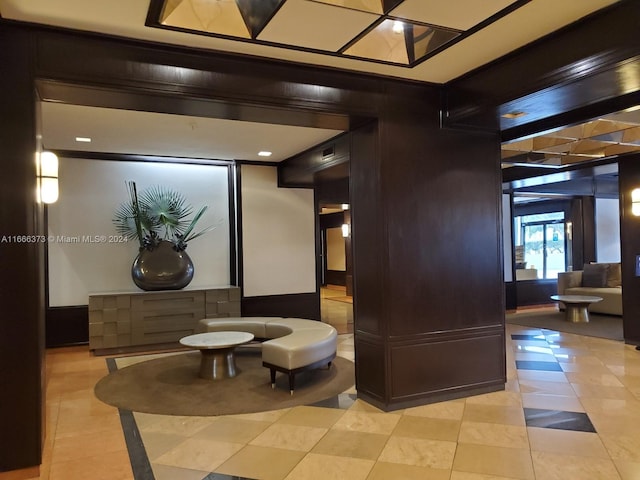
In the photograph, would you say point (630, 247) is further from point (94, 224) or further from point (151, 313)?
point (94, 224)

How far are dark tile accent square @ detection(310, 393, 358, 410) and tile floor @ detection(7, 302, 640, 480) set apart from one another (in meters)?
0.03

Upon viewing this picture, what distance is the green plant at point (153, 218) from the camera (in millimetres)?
7293

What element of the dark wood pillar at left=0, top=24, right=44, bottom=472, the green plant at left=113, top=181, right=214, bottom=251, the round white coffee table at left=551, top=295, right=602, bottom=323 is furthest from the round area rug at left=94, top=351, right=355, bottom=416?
the round white coffee table at left=551, top=295, right=602, bottom=323

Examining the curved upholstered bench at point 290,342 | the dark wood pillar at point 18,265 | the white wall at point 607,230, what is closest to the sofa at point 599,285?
the white wall at point 607,230

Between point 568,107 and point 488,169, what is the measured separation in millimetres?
893

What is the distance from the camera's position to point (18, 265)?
9.74 feet

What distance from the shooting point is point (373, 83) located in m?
4.08

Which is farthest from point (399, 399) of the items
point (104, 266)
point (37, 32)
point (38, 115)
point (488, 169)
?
point (104, 266)

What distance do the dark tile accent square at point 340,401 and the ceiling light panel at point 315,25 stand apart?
121 inches

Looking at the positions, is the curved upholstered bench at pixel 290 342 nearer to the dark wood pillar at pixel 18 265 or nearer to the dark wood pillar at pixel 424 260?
the dark wood pillar at pixel 424 260

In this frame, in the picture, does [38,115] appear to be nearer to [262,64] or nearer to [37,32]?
[37,32]

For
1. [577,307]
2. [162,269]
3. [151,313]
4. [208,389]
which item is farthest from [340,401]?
[577,307]

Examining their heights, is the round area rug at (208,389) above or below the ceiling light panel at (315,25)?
below

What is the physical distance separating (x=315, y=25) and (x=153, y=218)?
204 inches
